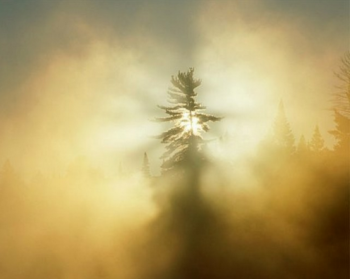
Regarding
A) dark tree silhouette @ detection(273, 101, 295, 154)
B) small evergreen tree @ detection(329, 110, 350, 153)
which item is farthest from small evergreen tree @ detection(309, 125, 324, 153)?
small evergreen tree @ detection(329, 110, 350, 153)

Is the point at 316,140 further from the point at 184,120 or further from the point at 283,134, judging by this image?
the point at 184,120

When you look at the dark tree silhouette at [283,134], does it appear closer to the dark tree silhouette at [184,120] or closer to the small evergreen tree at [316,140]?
the small evergreen tree at [316,140]

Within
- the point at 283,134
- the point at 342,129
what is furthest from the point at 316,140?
the point at 342,129

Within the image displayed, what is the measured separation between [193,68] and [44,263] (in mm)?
18573

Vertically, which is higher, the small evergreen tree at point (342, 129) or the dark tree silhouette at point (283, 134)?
the dark tree silhouette at point (283, 134)

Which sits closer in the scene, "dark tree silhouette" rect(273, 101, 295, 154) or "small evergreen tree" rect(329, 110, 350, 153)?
"small evergreen tree" rect(329, 110, 350, 153)

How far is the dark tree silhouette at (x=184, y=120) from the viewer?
94.6 feet

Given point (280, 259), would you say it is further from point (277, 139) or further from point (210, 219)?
point (277, 139)

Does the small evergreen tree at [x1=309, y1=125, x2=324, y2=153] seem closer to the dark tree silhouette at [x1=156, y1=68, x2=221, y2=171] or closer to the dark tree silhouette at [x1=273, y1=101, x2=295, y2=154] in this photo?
the dark tree silhouette at [x1=273, y1=101, x2=295, y2=154]

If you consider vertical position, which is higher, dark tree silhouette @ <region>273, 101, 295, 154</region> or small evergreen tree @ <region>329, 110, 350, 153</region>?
dark tree silhouette @ <region>273, 101, 295, 154</region>

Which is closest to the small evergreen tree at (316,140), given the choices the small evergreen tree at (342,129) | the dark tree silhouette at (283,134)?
the dark tree silhouette at (283,134)

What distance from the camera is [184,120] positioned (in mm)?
29484

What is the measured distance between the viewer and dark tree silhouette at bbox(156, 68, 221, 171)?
28.8 meters

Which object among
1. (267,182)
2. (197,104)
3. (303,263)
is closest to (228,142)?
(197,104)
